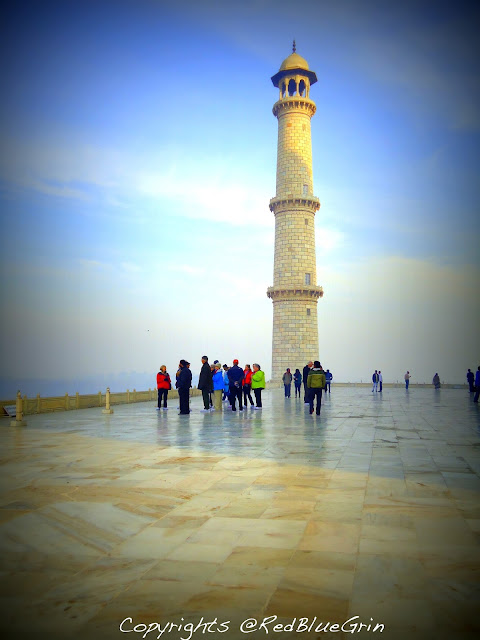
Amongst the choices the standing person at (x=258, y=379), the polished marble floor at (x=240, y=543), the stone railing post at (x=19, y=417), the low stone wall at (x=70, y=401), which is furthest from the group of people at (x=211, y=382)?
the polished marble floor at (x=240, y=543)

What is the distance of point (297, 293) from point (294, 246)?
4.26 metres

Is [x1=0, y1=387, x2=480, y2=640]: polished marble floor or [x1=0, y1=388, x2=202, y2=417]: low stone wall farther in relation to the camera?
[x1=0, y1=388, x2=202, y2=417]: low stone wall

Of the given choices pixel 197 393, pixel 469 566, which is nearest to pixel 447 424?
pixel 469 566

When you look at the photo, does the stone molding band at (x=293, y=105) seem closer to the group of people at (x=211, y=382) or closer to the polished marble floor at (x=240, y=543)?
the group of people at (x=211, y=382)

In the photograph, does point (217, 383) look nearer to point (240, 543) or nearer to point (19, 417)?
point (19, 417)

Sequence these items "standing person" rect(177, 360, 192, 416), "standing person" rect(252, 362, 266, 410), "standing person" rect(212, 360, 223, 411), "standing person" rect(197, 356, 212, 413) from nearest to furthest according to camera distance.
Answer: "standing person" rect(177, 360, 192, 416) → "standing person" rect(197, 356, 212, 413) → "standing person" rect(212, 360, 223, 411) → "standing person" rect(252, 362, 266, 410)

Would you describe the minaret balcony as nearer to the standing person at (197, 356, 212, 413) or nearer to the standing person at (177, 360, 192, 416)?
the standing person at (197, 356, 212, 413)

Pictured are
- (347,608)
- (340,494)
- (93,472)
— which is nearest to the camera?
(347,608)

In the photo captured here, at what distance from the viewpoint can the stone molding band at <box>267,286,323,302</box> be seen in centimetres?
4759

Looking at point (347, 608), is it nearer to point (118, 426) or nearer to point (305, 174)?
point (118, 426)

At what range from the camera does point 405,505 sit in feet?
19.3

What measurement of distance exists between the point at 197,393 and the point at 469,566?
1268 inches

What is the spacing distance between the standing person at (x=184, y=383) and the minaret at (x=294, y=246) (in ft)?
95.3
